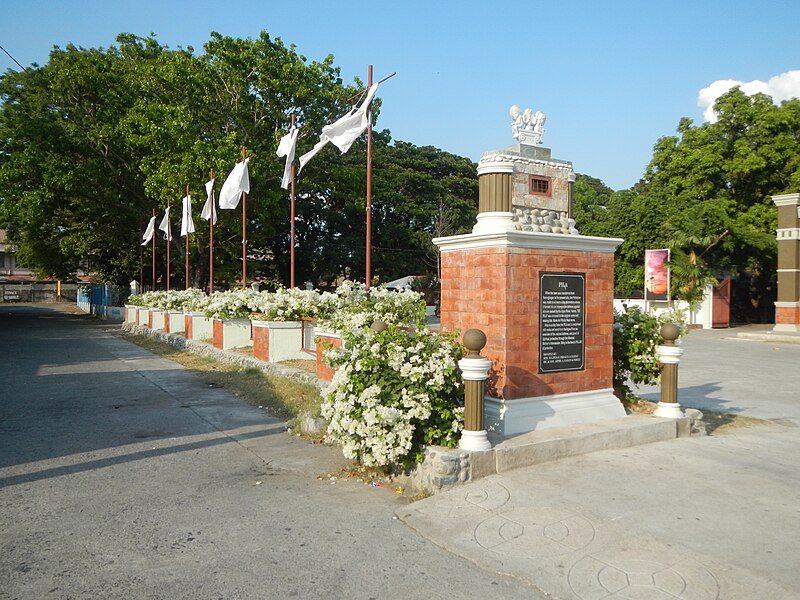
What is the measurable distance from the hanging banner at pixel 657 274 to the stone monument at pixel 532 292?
79.3 feet

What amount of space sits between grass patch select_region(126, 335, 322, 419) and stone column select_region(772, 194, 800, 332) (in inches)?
824

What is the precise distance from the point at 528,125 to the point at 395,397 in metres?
3.26

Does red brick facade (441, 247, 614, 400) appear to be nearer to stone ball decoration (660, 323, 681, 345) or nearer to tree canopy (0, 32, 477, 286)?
stone ball decoration (660, 323, 681, 345)

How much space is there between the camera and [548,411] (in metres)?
6.19

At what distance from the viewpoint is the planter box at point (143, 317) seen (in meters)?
22.6

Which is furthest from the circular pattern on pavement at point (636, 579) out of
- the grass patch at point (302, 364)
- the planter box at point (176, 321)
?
the planter box at point (176, 321)

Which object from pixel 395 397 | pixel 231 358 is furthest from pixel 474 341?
pixel 231 358

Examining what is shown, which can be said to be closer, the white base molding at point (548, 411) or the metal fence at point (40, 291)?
the white base molding at point (548, 411)

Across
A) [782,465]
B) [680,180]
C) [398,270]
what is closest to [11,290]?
[398,270]

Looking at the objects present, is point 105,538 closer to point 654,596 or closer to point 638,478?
point 654,596

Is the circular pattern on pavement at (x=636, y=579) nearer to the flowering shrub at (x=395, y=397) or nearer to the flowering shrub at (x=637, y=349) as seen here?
the flowering shrub at (x=395, y=397)

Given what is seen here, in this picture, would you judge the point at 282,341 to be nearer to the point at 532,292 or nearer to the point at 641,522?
the point at 532,292

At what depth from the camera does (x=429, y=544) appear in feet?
13.8

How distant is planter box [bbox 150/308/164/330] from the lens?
20833 mm
